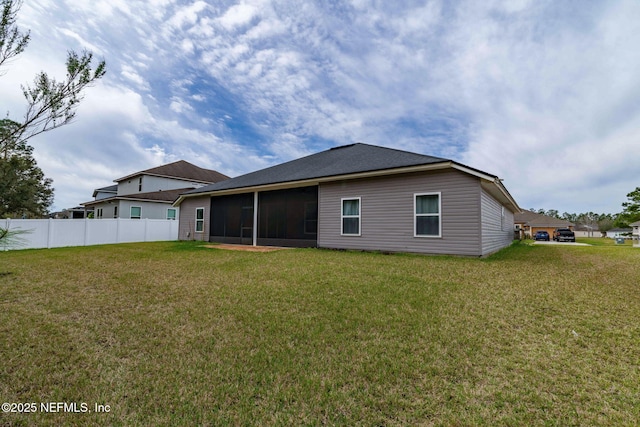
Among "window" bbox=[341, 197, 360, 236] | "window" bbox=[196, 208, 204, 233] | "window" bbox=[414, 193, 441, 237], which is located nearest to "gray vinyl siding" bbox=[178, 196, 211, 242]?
"window" bbox=[196, 208, 204, 233]

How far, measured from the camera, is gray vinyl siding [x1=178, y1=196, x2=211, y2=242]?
16.6 m

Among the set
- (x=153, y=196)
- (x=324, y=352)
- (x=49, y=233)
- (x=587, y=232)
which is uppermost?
(x=153, y=196)

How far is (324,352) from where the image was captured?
111 inches

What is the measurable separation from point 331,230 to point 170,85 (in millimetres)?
9160

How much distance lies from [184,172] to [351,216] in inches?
945

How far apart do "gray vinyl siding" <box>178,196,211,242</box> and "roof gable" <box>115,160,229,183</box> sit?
33.5ft

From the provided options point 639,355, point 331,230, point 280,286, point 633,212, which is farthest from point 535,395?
point 633,212

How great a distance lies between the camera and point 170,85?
463 inches

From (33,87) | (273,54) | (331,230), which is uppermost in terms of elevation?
(273,54)

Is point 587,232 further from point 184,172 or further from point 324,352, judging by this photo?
point 324,352

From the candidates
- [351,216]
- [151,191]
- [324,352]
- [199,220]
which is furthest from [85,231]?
[324,352]

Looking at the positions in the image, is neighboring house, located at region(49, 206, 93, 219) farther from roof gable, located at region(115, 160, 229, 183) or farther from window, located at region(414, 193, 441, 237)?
window, located at region(414, 193, 441, 237)

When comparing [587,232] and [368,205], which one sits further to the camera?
[587,232]

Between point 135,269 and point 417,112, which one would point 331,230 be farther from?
point 417,112
